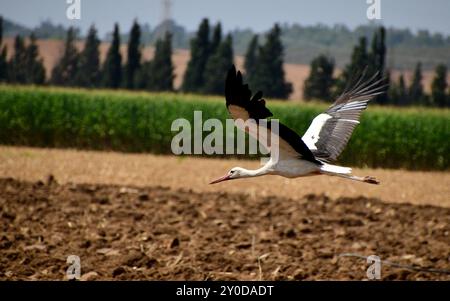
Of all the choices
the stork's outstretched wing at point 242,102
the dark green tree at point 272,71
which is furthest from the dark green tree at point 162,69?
the stork's outstretched wing at point 242,102

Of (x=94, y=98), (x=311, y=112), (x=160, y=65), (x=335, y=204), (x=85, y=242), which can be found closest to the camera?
(x=85, y=242)

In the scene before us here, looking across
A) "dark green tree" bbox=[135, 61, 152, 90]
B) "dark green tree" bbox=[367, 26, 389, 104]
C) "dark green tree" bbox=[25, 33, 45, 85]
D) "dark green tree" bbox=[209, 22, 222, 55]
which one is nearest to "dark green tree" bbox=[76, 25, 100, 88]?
"dark green tree" bbox=[25, 33, 45, 85]

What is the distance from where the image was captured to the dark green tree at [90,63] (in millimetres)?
42562

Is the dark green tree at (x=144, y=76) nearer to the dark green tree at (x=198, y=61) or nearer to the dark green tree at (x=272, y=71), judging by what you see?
the dark green tree at (x=198, y=61)

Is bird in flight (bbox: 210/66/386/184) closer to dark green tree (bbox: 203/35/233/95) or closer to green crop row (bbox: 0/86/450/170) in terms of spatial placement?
green crop row (bbox: 0/86/450/170)

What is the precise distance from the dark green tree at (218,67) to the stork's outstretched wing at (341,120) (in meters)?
36.2

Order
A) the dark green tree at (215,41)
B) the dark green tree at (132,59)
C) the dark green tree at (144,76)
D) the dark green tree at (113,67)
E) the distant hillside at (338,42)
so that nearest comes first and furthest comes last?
the dark green tree at (144,76) → the dark green tree at (215,41) → the dark green tree at (113,67) → the dark green tree at (132,59) → the distant hillside at (338,42)

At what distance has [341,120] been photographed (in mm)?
8094

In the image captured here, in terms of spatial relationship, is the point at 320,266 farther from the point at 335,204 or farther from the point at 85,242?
the point at 335,204

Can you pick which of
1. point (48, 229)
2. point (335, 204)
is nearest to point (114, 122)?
point (335, 204)
